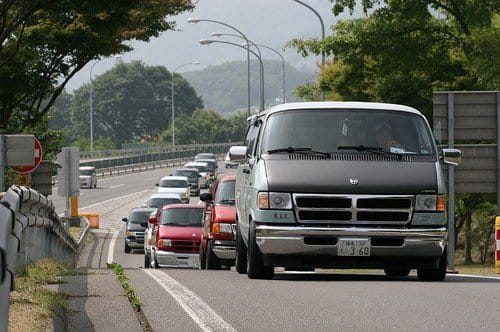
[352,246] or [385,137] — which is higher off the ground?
[385,137]

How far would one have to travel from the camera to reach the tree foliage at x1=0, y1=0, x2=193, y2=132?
31281mm

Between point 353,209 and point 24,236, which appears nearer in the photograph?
point 353,209

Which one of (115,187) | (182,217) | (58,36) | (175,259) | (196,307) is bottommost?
(115,187)

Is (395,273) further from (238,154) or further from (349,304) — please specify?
(349,304)

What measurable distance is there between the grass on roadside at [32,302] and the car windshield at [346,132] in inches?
123

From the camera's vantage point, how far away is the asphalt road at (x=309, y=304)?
32.7ft

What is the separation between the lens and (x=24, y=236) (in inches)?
634

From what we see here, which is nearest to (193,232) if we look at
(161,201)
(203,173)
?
(161,201)

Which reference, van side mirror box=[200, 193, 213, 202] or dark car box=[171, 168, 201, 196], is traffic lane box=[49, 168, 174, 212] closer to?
dark car box=[171, 168, 201, 196]

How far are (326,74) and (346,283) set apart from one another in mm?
35065

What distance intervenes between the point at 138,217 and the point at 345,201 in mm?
32208

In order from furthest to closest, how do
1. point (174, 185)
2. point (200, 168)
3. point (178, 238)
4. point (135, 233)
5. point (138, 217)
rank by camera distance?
point (200, 168) → point (174, 185) → point (138, 217) → point (135, 233) → point (178, 238)

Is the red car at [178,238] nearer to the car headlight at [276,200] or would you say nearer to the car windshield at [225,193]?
the car windshield at [225,193]

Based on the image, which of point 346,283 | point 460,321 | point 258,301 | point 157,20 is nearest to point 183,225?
point 157,20
